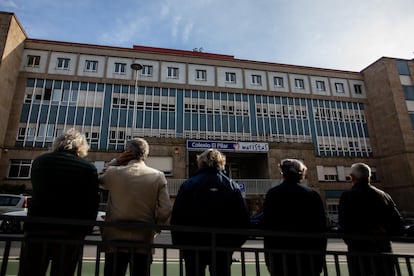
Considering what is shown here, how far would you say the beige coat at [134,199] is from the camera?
8.88ft

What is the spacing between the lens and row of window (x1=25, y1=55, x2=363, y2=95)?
2811 centimetres

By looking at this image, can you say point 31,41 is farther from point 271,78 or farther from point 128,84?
point 271,78

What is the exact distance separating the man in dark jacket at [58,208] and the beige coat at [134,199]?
0.61 ft

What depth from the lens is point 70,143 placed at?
286 cm

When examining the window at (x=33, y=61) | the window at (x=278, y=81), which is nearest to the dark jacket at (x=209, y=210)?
the window at (x=33, y=61)

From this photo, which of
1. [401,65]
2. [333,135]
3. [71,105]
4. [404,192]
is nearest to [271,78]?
[333,135]

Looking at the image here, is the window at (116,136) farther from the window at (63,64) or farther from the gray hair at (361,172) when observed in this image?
the gray hair at (361,172)

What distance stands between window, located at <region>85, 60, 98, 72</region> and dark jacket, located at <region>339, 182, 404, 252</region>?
30258mm

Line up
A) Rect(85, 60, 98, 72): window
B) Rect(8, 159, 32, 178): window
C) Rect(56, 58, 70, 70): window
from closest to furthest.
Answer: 1. Rect(8, 159, 32, 178): window
2. Rect(56, 58, 70, 70): window
3. Rect(85, 60, 98, 72): window

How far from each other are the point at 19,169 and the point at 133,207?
88.4 ft

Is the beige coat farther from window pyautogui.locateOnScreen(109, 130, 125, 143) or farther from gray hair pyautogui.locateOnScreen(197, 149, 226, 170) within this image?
window pyautogui.locateOnScreen(109, 130, 125, 143)

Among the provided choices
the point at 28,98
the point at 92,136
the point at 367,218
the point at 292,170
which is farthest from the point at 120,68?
the point at 367,218

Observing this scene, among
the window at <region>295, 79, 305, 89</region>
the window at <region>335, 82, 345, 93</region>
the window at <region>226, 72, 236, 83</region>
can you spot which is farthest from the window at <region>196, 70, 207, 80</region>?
the window at <region>335, 82, 345, 93</region>

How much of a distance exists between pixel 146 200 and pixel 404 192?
34.0 metres
